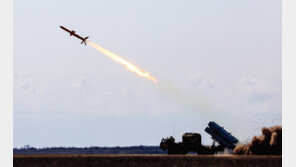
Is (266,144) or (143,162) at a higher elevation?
(266,144)

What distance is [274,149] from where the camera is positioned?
74188 mm

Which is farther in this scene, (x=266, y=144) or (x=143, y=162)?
(x=266, y=144)

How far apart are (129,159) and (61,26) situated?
17.8 metres

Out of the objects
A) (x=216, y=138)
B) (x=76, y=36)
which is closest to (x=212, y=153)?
(x=216, y=138)

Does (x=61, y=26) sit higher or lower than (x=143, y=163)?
higher

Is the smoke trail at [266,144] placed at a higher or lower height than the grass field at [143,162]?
higher

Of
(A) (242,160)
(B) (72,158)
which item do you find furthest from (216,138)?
(B) (72,158)

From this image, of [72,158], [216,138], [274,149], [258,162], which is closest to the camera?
[258,162]

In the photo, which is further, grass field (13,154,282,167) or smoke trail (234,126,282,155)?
smoke trail (234,126,282,155)

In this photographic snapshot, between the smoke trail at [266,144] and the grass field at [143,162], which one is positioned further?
the smoke trail at [266,144]

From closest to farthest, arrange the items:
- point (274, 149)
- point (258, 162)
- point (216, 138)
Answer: point (258, 162) → point (274, 149) → point (216, 138)

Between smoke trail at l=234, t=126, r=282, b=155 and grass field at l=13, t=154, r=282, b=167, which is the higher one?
smoke trail at l=234, t=126, r=282, b=155

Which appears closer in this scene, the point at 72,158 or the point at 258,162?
the point at 258,162

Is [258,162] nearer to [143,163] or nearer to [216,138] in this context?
[143,163]
